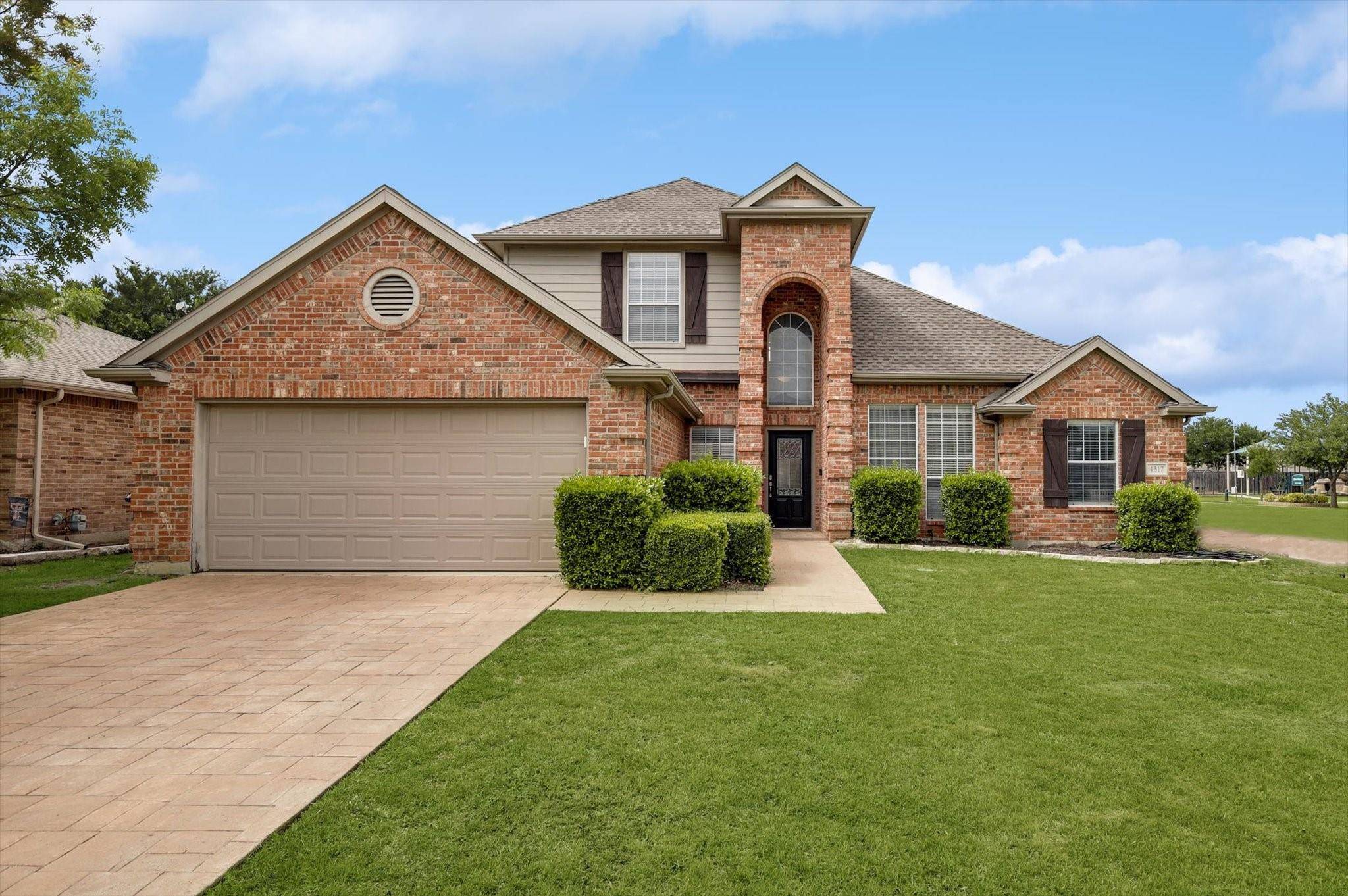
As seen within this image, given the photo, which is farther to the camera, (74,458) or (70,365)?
(70,365)

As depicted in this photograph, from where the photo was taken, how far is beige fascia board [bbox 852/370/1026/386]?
15281 millimetres

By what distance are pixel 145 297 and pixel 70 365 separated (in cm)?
Answer: 2812

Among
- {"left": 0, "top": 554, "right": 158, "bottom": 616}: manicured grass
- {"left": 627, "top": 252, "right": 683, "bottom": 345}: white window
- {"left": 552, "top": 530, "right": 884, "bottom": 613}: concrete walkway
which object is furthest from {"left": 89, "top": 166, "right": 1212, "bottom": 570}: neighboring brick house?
{"left": 627, "top": 252, "right": 683, "bottom": 345}: white window

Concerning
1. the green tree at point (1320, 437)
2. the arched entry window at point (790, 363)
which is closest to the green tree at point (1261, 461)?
the green tree at point (1320, 437)

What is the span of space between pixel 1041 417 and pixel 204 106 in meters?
19.5

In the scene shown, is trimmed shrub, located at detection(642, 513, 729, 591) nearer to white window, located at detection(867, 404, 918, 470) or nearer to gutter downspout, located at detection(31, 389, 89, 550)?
white window, located at detection(867, 404, 918, 470)

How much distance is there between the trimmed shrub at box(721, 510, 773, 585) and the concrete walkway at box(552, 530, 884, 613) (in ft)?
0.85

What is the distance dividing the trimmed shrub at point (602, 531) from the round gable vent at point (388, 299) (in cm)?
367

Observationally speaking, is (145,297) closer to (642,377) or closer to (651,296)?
(651,296)

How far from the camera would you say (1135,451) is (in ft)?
48.2

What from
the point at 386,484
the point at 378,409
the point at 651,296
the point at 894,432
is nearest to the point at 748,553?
the point at 386,484

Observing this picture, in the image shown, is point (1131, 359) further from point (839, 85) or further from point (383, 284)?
point (383, 284)

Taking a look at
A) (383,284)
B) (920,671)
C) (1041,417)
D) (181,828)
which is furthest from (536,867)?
(1041,417)

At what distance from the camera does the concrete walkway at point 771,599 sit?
8.08 meters
